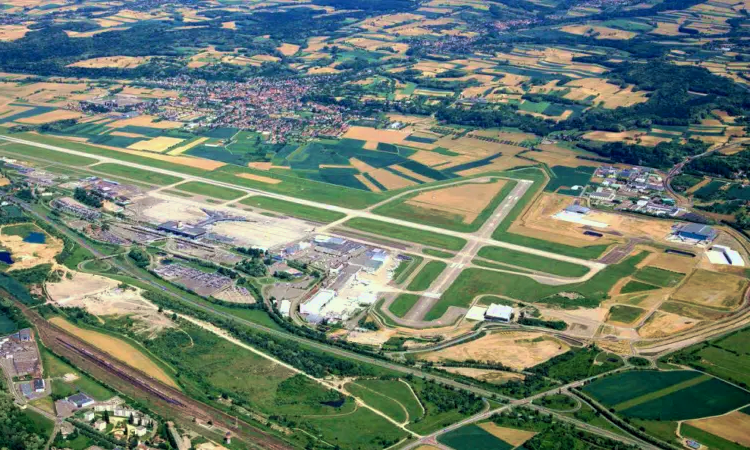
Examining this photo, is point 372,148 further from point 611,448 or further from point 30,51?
point 30,51

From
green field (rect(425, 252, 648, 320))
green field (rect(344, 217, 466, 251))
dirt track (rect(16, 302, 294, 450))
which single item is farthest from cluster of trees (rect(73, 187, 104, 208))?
green field (rect(425, 252, 648, 320))

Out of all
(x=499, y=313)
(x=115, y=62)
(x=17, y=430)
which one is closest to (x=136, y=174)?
(x=499, y=313)

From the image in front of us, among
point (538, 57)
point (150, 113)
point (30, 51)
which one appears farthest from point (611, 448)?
point (30, 51)

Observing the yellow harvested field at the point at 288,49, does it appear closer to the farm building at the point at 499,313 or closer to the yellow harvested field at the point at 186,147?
the yellow harvested field at the point at 186,147

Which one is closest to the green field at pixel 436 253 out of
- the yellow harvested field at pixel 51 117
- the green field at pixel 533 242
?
the green field at pixel 533 242

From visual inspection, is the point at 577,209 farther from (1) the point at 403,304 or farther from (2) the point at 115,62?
(2) the point at 115,62

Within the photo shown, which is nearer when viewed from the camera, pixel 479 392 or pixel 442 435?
pixel 442 435
